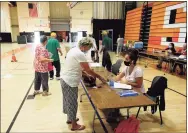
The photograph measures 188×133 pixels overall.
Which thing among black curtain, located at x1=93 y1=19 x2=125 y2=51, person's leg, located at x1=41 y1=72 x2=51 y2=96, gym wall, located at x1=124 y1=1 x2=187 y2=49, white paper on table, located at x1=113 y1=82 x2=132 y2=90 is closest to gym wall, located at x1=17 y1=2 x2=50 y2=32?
black curtain, located at x1=93 y1=19 x2=125 y2=51

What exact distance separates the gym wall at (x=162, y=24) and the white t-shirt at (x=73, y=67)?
20.6 ft

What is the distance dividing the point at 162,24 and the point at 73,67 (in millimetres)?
8023

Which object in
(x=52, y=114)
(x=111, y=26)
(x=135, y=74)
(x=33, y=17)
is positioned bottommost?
(x=52, y=114)

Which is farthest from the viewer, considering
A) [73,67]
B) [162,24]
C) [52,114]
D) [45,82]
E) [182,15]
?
[162,24]

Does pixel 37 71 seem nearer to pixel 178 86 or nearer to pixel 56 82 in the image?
pixel 56 82

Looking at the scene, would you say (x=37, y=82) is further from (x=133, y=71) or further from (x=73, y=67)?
(x=133, y=71)

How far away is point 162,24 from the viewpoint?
29.7 feet

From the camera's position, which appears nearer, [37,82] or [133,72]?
[133,72]

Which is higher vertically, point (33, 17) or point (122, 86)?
point (33, 17)

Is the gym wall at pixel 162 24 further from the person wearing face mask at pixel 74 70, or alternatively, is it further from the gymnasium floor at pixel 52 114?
the person wearing face mask at pixel 74 70

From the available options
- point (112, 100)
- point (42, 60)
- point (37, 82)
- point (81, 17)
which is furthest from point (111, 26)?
point (112, 100)

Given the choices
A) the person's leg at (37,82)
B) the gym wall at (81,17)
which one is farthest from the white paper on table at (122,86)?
the gym wall at (81,17)

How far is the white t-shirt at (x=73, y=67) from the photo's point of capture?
2312mm

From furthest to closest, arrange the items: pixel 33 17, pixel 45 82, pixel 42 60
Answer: pixel 33 17
pixel 45 82
pixel 42 60
